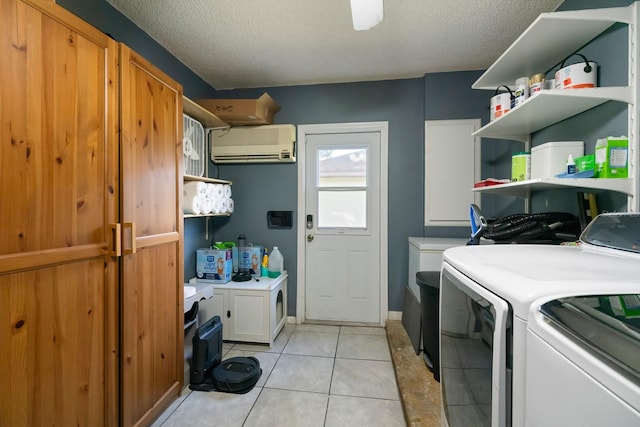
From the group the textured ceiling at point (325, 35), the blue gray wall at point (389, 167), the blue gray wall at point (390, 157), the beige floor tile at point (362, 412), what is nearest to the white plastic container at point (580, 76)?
the textured ceiling at point (325, 35)

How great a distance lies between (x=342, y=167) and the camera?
2.93 metres

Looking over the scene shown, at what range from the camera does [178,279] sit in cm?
176

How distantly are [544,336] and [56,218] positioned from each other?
5.00 ft

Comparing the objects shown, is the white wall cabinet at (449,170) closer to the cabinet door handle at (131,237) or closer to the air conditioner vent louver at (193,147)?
the air conditioner vent louver at (193,147)

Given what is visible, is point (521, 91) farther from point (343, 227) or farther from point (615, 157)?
point (343, 227)

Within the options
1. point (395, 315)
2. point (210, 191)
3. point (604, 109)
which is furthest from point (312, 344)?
point (604, 109)

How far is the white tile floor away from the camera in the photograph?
1.61 meters

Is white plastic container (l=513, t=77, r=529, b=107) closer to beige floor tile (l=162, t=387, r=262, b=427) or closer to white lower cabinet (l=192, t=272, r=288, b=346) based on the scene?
white lower cabinet (l=192, t=272, r=288, b=346)

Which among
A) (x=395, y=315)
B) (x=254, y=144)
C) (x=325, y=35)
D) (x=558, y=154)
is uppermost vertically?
(x=325, y=35)

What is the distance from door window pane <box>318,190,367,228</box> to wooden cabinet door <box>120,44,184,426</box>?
152 cm

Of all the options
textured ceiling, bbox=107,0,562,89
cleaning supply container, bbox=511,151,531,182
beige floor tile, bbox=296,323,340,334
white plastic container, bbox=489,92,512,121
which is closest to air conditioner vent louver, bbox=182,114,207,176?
textured ceiling, bbox=107,0,562,89

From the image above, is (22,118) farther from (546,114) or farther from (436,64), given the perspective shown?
(436,64)

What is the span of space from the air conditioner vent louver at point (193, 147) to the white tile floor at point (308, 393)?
5.34 feet

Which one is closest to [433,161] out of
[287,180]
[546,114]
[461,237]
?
[461,237]
